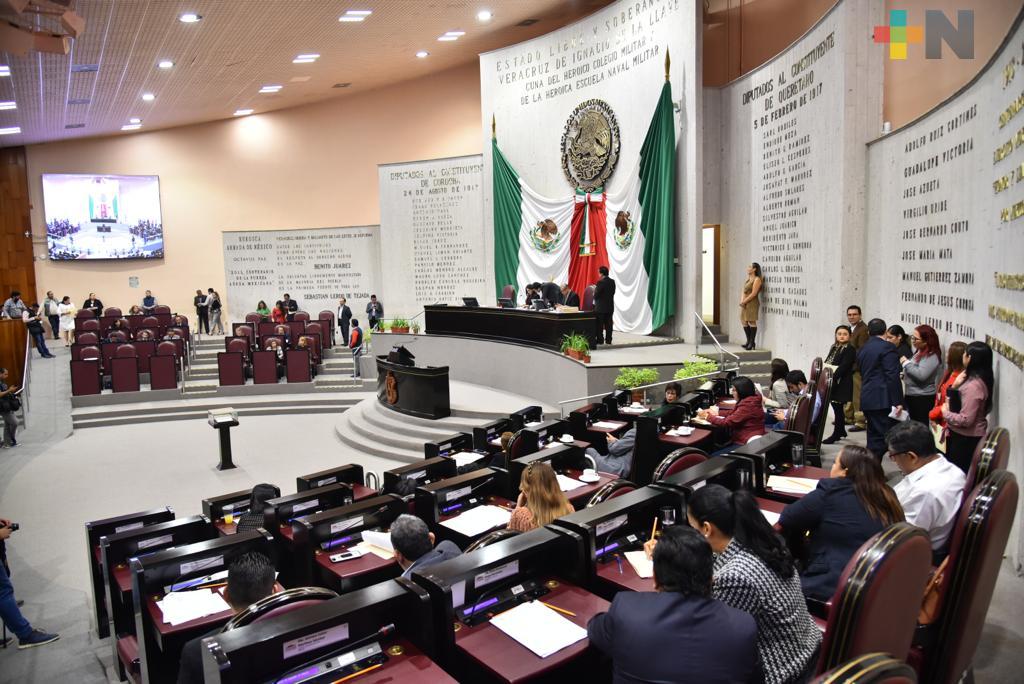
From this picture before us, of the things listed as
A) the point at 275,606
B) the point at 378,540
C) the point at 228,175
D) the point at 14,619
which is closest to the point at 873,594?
the point at 275,606

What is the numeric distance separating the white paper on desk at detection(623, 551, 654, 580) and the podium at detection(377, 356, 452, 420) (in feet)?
23.1

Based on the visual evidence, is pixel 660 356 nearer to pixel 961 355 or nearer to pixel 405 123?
pixel 961 355

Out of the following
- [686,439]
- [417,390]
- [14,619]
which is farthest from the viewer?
[417,390]

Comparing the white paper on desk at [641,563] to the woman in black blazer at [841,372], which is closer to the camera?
the white paper on desk at [641,563]

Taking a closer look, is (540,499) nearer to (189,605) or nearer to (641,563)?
(641,563)

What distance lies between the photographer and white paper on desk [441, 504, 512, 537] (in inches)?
154

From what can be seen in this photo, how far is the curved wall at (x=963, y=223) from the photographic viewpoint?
4.73 m

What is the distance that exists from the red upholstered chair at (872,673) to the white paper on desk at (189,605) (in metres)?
2.66

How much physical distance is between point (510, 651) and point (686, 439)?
3.49 meters

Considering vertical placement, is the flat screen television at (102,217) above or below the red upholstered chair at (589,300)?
above

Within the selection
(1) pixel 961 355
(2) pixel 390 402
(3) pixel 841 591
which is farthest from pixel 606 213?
(3) pixel 841 591

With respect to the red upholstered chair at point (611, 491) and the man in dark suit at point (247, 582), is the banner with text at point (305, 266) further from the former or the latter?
the man in dark suit at point (247, 582)

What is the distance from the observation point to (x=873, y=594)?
6.74 ft

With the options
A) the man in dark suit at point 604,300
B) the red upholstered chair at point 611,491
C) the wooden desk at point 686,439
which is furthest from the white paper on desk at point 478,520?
the man in dark suit at point 604,300
